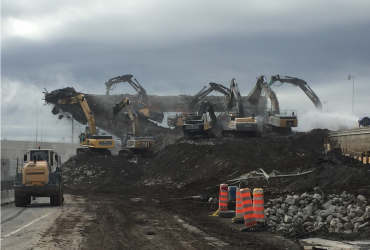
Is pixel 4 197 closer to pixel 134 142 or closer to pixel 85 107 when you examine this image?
pixel 134 142

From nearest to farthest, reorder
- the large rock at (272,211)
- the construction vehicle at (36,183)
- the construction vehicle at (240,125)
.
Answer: the large rock at (272,211) < the construction vehicle at (36,183) < the construction vehicle at (240,125)

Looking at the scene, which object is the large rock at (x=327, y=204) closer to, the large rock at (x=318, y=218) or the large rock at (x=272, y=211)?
the large rock at (x=318, y=218)

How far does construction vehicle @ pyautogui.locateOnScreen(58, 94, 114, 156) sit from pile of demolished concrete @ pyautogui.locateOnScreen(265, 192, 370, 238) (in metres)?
33.6

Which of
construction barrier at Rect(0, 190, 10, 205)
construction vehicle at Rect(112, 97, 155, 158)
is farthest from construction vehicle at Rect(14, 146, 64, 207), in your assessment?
construction vehicle at Rect(112, 97, 155, 158)

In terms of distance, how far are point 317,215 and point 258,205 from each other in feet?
6.24

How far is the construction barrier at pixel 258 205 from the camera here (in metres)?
14.1

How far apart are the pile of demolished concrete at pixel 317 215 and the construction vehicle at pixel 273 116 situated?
112 feet

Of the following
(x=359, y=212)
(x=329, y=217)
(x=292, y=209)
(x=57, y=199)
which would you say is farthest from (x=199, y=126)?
(x=359, y=212)

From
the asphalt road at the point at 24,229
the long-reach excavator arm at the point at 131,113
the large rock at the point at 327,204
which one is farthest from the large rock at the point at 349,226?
the long-reach excavator arm at the point at 131,113

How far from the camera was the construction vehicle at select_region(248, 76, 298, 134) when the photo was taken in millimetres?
50594

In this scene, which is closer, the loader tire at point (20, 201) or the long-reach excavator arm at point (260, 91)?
the loader tire at point (20, 201)

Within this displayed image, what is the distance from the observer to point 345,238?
39.7 ft

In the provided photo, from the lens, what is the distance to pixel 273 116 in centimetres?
5294

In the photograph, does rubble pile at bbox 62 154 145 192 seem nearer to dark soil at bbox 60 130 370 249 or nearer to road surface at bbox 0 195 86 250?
dark soil at bbox 60 130 370 249
